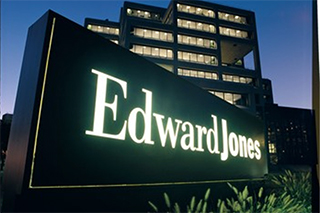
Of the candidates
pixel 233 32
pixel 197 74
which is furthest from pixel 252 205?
pixel 233 32

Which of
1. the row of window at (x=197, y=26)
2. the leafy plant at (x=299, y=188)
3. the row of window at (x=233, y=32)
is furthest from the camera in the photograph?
the row of window at (x=233, y=32)

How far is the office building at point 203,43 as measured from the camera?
26969 mm

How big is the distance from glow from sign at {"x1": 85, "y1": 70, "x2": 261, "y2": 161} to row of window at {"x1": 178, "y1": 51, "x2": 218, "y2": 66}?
23832mm

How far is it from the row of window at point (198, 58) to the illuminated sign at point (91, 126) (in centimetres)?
2536

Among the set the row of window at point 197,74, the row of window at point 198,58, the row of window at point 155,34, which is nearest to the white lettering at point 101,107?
the row of window at point 197,74

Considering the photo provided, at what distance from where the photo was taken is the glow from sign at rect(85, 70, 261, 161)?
8.64 ft

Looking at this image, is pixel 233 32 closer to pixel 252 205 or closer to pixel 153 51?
pixel 153 51

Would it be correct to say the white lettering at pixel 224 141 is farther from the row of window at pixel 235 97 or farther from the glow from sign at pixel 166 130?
the row of window at pixel 235 97

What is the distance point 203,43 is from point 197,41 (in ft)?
3.01

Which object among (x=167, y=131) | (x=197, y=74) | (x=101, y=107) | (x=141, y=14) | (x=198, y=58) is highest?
(x=141, y=14)

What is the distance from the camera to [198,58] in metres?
29.0

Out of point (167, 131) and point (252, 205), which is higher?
point (167, 131)

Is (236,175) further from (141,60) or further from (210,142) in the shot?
(141,60)

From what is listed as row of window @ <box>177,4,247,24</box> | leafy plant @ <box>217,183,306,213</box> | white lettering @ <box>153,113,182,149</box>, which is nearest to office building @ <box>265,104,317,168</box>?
row of window @ <box>177,4,247,24</box>
